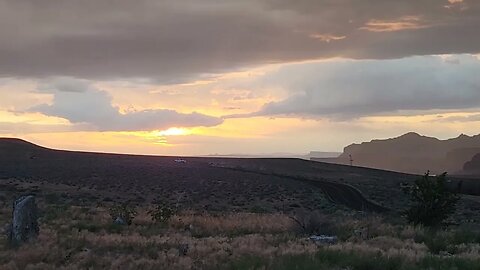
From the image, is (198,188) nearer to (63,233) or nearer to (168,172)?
(168,172)

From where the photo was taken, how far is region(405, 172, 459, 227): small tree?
2455 centimetres

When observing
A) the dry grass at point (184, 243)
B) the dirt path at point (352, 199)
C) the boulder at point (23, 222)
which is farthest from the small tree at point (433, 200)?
the dirt path at point (352, 199)

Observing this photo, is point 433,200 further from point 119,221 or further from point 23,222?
point 23,222

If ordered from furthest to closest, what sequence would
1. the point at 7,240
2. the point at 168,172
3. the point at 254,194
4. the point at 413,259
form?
the point at 168,172
the point at 254,194
the point at 7,240
the point at 413,259

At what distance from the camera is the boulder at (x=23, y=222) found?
18156 millimetres

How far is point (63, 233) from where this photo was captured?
68.4 ft

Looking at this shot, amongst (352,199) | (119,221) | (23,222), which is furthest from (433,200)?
(352,199)

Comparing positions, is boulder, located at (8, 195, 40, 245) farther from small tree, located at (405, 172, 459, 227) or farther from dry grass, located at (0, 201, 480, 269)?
small tree, located at (405, 172, 459, 227)

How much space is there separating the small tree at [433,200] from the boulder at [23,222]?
14903 millimetres

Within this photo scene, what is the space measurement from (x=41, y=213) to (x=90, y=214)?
2440 mm

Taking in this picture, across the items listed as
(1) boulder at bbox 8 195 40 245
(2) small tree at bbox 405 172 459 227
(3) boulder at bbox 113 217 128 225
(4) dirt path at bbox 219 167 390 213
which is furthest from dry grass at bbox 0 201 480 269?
(4) dirt path at bbox 219 167 390 213

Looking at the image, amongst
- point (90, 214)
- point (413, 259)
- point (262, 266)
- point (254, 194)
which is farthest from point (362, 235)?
point (254, 194)

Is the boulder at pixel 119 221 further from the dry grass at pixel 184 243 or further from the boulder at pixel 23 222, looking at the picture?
the boulder at pixel 23 222

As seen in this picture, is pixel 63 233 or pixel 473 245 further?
pixel 63 233
